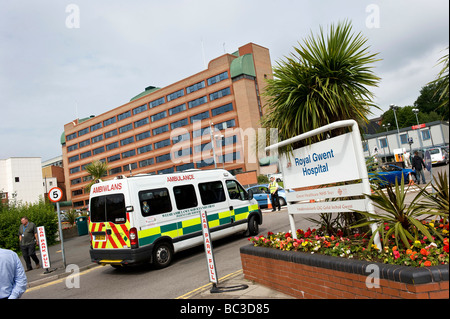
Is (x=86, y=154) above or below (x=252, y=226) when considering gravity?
above

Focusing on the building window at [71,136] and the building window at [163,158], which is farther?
the building window at [71,136]

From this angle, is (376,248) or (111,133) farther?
(111,133)

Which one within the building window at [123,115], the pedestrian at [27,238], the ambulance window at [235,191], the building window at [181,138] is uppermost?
the building window at [123,115]

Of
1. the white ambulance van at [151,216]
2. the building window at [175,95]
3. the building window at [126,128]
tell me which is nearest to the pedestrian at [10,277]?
the white ambulance van at [151,216]

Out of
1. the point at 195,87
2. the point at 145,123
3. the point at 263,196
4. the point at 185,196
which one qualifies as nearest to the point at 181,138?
the point at 195,87

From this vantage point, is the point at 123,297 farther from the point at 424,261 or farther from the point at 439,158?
the point at 439,158

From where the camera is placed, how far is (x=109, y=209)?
27.4 feet

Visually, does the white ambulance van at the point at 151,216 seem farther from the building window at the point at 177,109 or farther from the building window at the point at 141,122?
the building window at the point at 141,122

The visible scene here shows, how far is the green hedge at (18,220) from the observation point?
1603cm

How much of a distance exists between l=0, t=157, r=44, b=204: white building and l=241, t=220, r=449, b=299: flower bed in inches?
3175

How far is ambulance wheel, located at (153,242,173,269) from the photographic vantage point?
8227mm

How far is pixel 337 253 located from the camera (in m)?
4.31

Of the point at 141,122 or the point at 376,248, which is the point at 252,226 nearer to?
the point at 376,248

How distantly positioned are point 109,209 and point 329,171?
5.78 m
